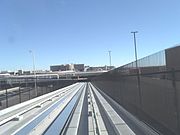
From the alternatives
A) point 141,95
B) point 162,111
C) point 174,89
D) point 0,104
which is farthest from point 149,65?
point 0,104

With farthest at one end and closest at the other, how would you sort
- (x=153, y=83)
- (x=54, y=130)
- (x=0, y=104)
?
(x=0, y=104)
(x=54, y=130)
(x=153, y=83)

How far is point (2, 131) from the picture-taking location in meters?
14.1

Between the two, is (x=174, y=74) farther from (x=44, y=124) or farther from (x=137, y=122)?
(x=44, y=124)

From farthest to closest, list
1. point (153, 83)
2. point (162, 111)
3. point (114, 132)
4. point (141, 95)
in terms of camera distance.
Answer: point (141, 95) < point (114, 132) < point (153, 83) < point (162, 111)

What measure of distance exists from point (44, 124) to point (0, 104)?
35.4 ft

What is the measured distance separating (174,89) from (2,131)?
24.4 ft

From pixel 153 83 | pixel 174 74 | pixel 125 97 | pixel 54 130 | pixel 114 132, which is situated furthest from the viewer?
pixel 125 97

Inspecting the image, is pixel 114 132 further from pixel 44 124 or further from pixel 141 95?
pixel 44 124

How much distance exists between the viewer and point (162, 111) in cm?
1070

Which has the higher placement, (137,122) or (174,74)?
(174,74)

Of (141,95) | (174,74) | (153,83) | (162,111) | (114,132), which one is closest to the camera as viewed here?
(174,74)

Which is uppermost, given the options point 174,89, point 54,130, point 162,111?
point 174,89

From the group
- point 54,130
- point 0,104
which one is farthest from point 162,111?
point 0,104

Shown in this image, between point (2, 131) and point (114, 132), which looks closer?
point (114, 132)
